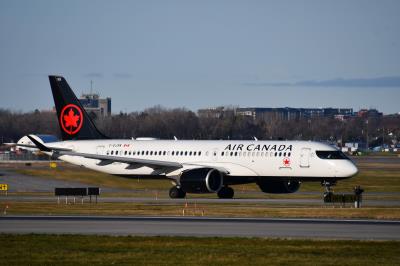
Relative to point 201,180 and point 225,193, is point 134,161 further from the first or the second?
point 225,193

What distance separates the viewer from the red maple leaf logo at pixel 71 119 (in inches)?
3024

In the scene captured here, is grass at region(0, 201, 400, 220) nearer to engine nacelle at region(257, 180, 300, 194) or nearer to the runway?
the runway

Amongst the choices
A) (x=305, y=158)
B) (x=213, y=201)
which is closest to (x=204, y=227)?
(x=213, y=201)

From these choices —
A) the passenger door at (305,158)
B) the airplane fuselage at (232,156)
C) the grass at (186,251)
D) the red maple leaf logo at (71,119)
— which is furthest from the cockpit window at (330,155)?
the grass at (186,251)

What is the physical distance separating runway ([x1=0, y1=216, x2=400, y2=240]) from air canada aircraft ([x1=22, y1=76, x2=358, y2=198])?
19098mm

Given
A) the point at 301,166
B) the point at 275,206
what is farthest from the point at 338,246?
the point at 301,166

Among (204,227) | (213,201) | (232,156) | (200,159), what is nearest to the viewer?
(204,227)

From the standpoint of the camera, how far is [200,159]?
228 feet

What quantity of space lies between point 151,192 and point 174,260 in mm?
45681

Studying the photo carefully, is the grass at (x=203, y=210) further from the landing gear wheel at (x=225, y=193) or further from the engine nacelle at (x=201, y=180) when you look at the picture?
the landing gear wheel at (x=225, y=193)

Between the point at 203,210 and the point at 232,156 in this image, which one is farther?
the point at 232,156

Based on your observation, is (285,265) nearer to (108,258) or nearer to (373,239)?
(108,258)

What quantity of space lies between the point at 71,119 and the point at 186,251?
45.6m

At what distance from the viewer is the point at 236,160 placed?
222ft
